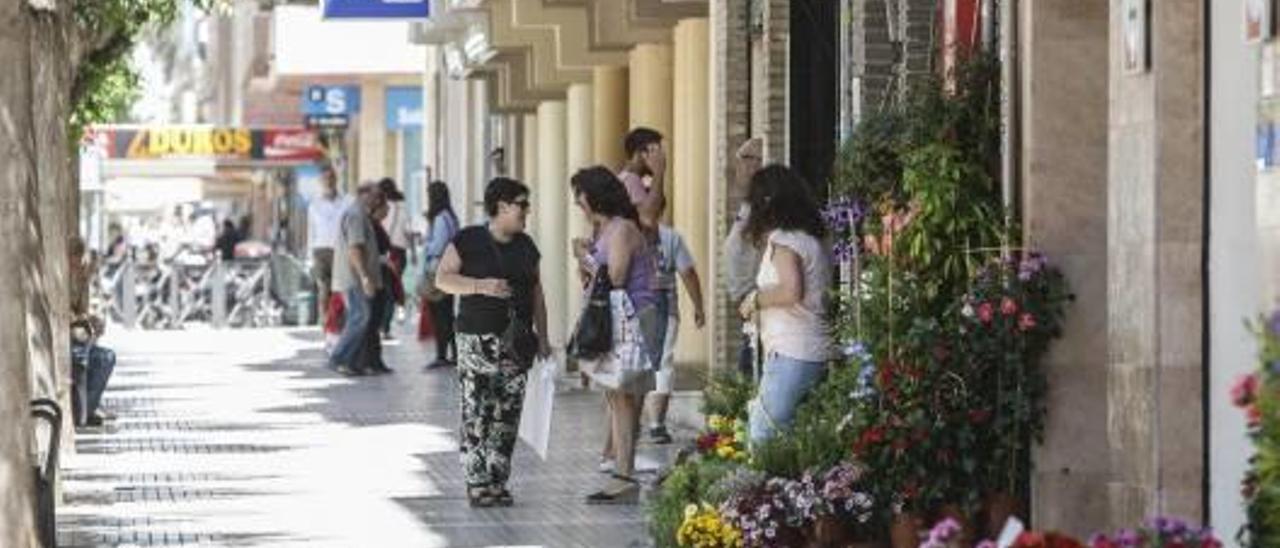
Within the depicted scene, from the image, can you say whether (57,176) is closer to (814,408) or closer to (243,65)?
(814,408)

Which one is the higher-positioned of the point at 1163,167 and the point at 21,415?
the point at 1163,167

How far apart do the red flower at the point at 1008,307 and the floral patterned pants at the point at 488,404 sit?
5952 mm

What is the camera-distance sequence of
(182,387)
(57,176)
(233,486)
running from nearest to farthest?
1. (233,486)
2. (57,176)
3. (182,387)

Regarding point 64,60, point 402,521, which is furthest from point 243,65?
point 402,521

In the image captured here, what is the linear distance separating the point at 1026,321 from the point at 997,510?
29.6 inches

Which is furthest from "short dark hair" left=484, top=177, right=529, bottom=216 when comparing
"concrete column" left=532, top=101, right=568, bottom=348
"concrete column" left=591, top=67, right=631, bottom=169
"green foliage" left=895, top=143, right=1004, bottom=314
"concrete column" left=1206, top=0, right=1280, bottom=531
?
"concrete column" left=532, top=101, right=568, bottom=348

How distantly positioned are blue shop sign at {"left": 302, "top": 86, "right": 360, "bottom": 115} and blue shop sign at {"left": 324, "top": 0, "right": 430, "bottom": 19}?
28.4 metres

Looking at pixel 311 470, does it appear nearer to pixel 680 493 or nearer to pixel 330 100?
pixel 680 493

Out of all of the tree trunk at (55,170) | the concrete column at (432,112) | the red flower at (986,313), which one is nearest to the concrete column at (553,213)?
the tree trunk at (55,170)

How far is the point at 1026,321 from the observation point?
551 inches

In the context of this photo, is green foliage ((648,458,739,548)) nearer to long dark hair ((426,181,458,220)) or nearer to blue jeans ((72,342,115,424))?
blue jeans ((72,342,115,424))

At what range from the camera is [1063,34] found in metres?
14.3

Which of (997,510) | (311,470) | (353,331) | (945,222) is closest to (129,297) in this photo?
(353,331)

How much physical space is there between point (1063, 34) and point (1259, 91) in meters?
3.10
